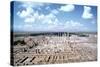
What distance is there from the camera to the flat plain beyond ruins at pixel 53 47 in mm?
2204

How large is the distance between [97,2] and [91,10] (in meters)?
0.17

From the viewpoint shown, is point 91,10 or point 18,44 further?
point 91,10

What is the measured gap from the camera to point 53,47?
233cm

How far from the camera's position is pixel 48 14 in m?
2.31

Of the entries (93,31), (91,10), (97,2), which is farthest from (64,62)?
(97,2)

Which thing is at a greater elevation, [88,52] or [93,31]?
[93,31]

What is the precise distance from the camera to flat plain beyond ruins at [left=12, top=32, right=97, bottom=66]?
220cm

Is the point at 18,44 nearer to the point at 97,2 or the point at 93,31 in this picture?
the point at 93,31

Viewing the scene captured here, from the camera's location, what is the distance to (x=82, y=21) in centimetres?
246

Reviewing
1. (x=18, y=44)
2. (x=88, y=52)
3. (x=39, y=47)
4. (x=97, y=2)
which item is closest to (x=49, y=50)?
(x=39, y=47)
